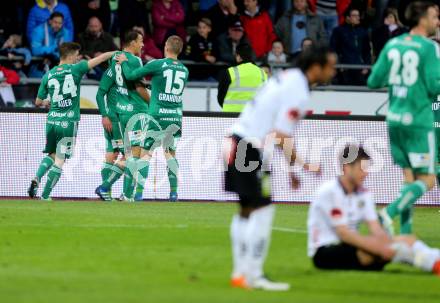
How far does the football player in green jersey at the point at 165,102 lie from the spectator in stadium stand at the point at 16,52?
3987mm

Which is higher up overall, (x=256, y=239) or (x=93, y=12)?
(x=93, y=12)

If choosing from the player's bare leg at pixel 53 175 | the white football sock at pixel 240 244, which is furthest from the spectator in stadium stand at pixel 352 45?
the white football sock at pixel 240 244

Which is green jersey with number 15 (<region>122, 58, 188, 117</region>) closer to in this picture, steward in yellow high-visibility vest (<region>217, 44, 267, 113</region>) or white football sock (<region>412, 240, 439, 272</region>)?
steward in yellow high-visibility vest (<region>217, 44, 267, 113</region>)

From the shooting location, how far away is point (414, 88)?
42.5ft

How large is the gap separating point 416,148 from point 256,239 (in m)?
3.51

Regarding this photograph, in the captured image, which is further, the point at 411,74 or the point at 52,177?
the point at 52,177

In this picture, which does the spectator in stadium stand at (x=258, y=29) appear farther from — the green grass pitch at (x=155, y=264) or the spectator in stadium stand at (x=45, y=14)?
the green grass pitch at (x=155, y=264)

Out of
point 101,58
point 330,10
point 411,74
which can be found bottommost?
point 411,74

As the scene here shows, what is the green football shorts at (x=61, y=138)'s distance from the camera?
64.4 ft

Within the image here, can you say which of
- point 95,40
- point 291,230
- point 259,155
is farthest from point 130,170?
point 259,155

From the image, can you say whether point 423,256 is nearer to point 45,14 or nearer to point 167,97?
point 167,97

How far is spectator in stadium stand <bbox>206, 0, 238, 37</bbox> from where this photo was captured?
2441 cm

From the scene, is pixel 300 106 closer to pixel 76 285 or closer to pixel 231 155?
pixel 231 155

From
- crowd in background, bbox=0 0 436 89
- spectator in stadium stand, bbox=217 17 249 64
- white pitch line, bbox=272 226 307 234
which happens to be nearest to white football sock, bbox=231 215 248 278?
white pitch line, bbox=272 226 307 234
